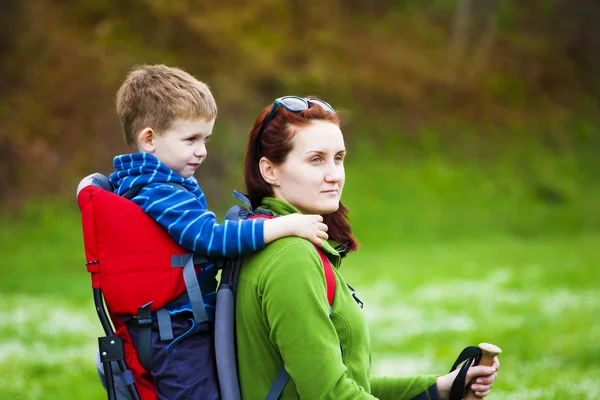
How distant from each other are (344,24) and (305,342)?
42.1 metres

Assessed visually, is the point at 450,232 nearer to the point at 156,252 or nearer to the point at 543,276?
the point at 543,276

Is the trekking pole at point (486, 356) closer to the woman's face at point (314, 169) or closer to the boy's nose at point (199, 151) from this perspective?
the woman's face at point (314, 169)

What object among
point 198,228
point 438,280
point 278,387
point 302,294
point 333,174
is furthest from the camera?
point 438,280

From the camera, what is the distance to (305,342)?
2877 millimetres

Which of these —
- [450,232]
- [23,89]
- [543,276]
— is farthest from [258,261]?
[23,89]

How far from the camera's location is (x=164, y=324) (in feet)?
10.1

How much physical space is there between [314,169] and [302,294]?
1.99 feet

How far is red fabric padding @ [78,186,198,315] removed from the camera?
309 cm

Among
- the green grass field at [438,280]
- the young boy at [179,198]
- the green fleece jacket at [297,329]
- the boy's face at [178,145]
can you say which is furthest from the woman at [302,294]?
the green grass field at [438,280]

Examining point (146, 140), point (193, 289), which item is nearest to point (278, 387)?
point (193, 289)

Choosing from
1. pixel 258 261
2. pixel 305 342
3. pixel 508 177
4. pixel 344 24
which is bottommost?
pixel 305 342

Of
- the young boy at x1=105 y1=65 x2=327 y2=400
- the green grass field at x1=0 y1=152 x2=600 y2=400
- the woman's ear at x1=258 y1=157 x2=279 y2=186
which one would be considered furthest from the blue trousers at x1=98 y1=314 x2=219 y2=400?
the green grass field at x1=0 y1=152 x2=600 y2=400

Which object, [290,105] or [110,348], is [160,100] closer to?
[290,105]

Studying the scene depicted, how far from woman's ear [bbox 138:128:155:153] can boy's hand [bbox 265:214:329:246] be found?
0.69 m
